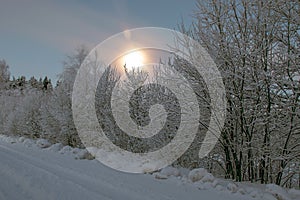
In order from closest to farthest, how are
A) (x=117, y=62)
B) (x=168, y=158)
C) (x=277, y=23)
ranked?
(x=277, y=23) < (x=168, y=158) < (x=117, y=62)

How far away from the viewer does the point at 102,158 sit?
9.23 metres

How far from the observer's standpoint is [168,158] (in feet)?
32.9

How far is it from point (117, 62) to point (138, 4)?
20.1 ft

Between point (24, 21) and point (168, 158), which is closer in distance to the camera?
point (168, 158)

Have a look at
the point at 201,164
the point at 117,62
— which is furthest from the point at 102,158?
the point at 117,62

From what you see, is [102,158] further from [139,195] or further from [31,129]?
[31,129]

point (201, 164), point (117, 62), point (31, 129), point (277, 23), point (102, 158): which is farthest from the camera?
point (31, 129)

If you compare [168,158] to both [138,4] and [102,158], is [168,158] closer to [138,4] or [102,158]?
[102,158]

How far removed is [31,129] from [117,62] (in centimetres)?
1188

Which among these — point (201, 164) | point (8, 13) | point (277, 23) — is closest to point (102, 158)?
point (201, 164)

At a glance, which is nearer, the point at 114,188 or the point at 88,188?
the point at 88,188

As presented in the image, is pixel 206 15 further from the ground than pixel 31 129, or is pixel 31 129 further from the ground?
pixel 206 15

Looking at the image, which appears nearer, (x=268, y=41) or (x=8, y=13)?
(x=268, y=41)

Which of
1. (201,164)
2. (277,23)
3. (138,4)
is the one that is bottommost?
(201,164)
